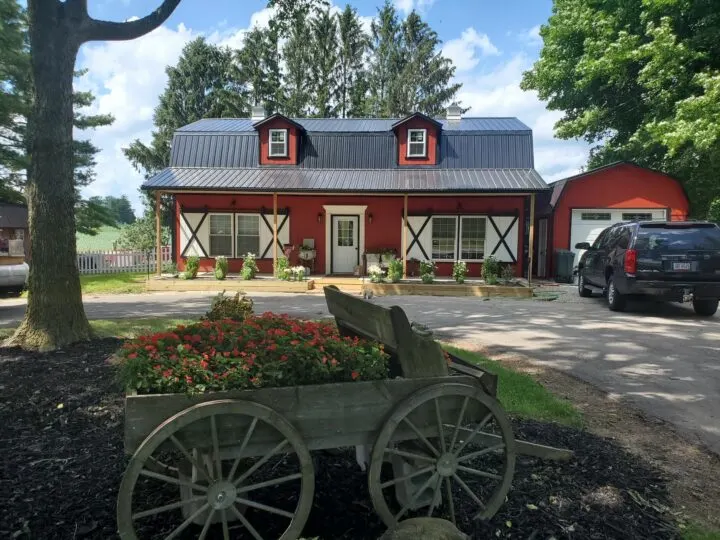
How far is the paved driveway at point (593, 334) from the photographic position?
5.31 meters

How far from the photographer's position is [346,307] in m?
3.40

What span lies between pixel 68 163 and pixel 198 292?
8912 millimetres

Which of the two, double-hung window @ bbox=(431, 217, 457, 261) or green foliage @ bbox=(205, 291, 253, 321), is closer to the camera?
green foliage @ bbox=(205, 291, 253, 321)

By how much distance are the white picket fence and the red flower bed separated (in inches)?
750

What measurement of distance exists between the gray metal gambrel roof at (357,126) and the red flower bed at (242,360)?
55.5 feet

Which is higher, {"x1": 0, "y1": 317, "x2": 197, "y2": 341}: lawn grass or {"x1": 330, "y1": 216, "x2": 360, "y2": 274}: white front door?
{"x1": 330, "y1": 216, "x2": 360, "y2": 274}: white front door

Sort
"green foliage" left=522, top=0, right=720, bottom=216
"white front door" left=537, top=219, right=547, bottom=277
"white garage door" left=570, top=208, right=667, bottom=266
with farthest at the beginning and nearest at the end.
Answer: "white front door" left=537, top=219, right=547, bottom=277 < "white garage door" left=570, top=208, right=667, bottom=266 < "green foliage" left=522, top=0, right=720, bottom=216

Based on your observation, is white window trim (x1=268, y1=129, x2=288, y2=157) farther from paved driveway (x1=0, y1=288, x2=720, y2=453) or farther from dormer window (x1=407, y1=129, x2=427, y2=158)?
paved driveway (x1=0, y1=288, x2=720, y2=453)

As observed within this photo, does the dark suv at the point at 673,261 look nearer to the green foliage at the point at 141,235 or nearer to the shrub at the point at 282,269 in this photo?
the shrub at the point at 282,269

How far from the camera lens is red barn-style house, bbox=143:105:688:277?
17.5 meters

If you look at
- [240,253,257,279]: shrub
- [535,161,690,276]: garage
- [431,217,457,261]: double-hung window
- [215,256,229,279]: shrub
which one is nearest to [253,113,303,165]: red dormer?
[240,253,257,279]: shrub

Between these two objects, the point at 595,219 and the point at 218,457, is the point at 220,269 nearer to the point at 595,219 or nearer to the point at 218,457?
the point at 595,219

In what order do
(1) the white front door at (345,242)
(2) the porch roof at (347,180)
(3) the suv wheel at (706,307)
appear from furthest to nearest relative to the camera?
(1) the white front door at (345,242) < (2) the porch roof at (347,180) < (3) the suv wheel at (706,307)

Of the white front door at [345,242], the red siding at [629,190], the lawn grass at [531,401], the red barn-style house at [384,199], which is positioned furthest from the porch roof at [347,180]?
the lawn grass at [531,401]
